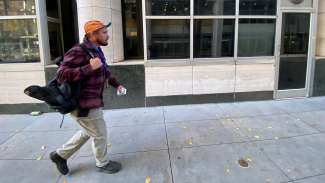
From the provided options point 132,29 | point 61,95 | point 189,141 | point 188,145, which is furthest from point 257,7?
point 61,95

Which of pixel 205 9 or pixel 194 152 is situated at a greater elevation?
pixel 205 9

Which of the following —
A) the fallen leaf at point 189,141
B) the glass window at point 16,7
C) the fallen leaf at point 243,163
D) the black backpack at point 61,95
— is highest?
the glass window at point 16,7

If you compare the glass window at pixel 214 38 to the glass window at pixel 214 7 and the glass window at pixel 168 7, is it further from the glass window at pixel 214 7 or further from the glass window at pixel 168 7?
the glass window at pixel 168 7

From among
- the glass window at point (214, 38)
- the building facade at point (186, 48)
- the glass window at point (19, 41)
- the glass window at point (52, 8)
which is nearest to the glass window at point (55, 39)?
the building facade at point (186, 48)

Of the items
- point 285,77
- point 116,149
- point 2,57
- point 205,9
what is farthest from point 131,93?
point 285,77

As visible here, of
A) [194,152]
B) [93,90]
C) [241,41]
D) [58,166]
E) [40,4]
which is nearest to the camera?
[93,90]

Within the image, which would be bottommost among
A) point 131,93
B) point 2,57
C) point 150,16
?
point 131,93

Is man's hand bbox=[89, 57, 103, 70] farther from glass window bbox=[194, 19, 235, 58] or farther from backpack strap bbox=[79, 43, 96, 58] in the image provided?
glass window bbox=[194, 19, 235, 58]

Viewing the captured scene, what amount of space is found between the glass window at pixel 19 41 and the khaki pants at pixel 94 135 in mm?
3106

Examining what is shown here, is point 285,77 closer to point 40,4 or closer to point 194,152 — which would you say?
point 194,152

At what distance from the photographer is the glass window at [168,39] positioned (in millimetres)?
5746

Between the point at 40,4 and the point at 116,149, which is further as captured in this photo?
the point at 40,4

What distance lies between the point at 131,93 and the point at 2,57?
2.77 m

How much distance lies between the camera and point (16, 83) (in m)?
5.60
